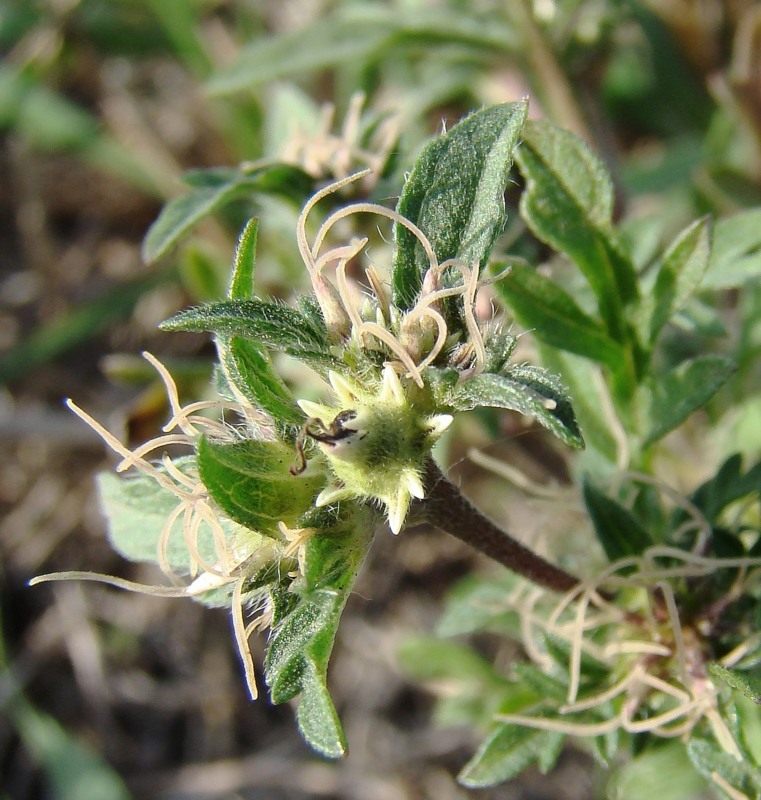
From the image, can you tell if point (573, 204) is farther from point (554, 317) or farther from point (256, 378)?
point (256, 378)

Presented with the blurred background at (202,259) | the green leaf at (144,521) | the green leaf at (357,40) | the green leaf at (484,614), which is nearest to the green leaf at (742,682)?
the green leaf at (484,614)

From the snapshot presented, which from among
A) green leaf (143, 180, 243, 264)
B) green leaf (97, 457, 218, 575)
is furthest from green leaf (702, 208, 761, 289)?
green leaf (97, 457, 218, 575)

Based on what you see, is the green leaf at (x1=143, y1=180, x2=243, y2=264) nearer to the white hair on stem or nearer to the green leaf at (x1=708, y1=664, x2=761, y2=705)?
the white hair on stem

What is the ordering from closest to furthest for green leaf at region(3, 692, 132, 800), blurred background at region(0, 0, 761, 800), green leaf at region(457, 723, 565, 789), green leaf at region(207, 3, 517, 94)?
green leaf at region(457, 723, 565, 789) → green leaf at region(207, 3, 517, 94) → blurred background at region(0, 0, 761, 800) → green leaf at region(3, 692, 132, 800)

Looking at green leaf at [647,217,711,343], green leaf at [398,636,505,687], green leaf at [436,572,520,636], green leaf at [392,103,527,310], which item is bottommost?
green leaf at [398,636,505,687]

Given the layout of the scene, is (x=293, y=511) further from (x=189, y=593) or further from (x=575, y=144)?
(x=575, y=144)

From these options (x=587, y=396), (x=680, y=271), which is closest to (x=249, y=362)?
(x=680, y=271)
